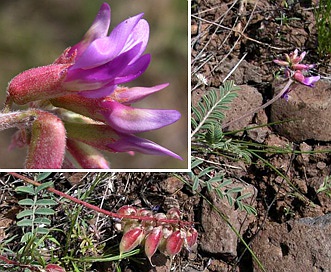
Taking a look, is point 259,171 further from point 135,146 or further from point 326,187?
point 135,146

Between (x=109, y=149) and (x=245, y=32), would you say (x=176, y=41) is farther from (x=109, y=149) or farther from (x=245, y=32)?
(x=109, y=149)

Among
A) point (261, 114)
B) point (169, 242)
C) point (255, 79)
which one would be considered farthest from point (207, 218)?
point (255, 79)

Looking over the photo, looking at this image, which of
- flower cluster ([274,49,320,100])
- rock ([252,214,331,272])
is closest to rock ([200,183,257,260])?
rock ([252,214,331,272])

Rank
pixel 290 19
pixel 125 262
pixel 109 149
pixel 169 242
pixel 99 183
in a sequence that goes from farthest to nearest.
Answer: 1. pixel 290 19
2. pixel 99 183
3. pixel 125 262
4. pixel 169 242
5. pixel 109 149

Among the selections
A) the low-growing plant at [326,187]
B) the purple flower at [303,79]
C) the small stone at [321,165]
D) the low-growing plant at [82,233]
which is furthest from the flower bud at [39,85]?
the small stone at [321,165]

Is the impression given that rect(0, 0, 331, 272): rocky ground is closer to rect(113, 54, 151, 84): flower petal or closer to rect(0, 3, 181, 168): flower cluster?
rect(0, 3, 181, 168): flower cluster

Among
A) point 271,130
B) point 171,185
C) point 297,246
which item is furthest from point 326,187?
point 171,185
